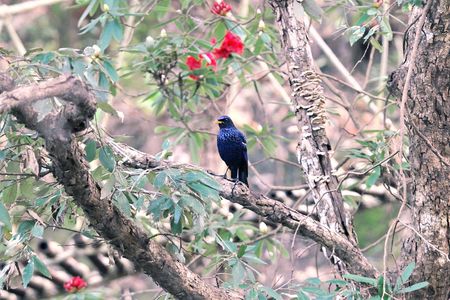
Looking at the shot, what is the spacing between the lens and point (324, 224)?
3.55 m

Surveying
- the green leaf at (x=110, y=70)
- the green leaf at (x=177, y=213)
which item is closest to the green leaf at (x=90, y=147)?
the green leaf at (x=177, y=213)

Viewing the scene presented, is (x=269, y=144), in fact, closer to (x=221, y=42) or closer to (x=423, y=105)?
(x=221, y=42)

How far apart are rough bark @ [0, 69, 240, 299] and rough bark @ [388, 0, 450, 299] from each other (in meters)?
0.76

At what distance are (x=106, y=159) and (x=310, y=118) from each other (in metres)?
1.11

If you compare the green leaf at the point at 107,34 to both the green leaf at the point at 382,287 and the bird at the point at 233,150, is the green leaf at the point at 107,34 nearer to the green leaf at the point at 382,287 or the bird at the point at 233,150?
the bird at the point at 233,150

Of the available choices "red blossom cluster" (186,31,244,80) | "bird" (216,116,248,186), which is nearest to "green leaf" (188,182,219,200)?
"bird" (216,116,248,186)

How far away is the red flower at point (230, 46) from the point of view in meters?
4.42

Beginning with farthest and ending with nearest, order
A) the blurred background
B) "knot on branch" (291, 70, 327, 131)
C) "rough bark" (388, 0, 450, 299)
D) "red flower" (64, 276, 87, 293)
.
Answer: "red flower" (64, 276, 87, 293) < the blurred background < "knot on branch" (291, 70, 327, 131) < "rough bark" (388, 0, 450, 299)

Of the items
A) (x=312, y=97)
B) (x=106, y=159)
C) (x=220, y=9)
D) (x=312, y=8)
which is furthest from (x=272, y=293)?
(x=220, y=9)

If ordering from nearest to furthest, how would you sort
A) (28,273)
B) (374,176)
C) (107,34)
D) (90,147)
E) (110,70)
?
(90,147), (28,273), (110,70), (374,176), (107,34)

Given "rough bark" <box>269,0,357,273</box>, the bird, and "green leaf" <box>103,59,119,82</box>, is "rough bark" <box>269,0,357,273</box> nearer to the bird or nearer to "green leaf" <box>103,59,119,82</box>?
"green leaf" <box>103,59,119,82</box>

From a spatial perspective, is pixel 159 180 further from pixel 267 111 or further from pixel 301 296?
pixel 267 111

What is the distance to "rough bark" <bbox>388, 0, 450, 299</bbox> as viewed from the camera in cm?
315

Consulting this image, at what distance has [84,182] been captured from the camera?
108 inches
